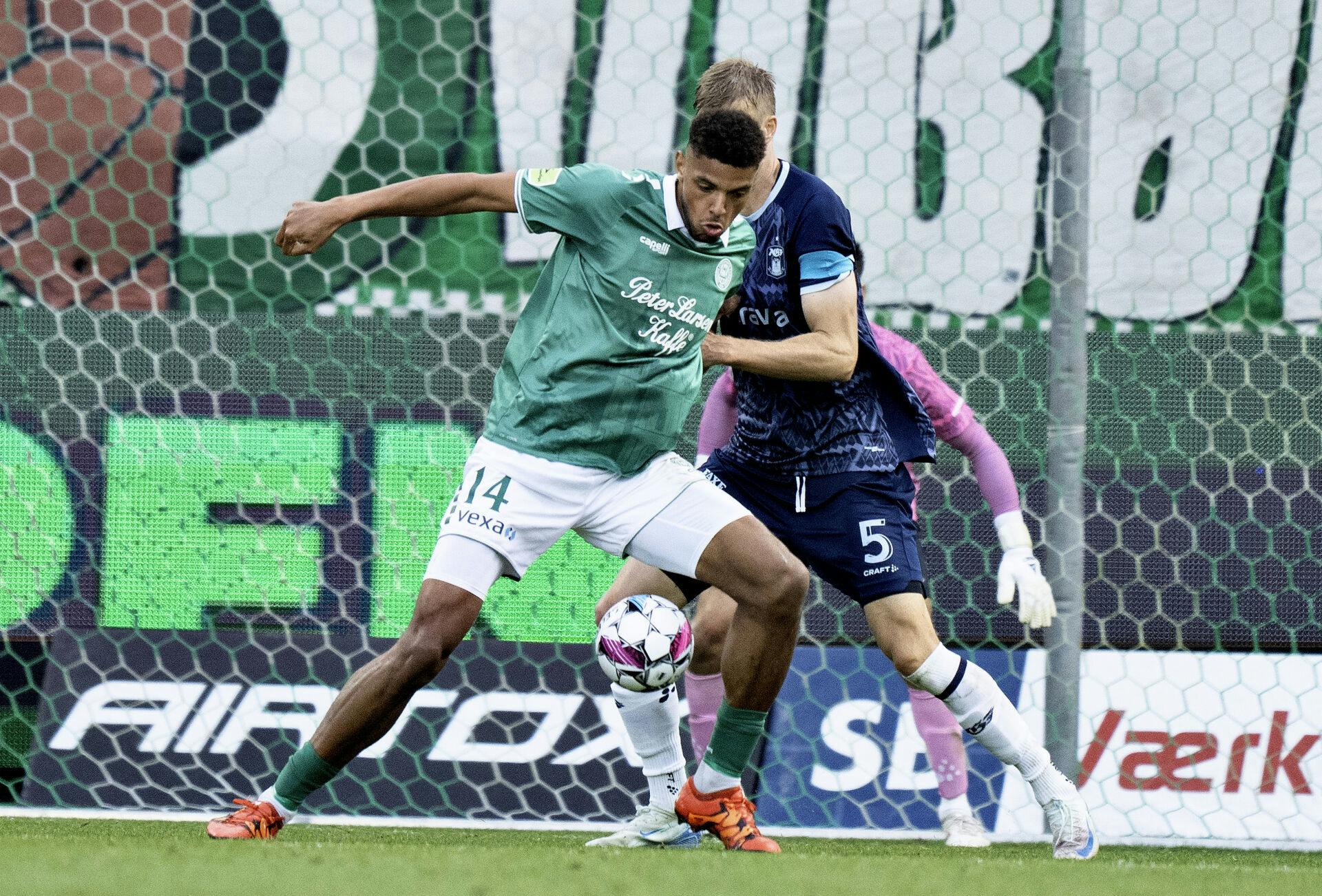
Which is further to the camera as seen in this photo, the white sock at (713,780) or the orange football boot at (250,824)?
the white sock at (713,780)

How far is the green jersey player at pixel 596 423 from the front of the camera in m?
2.66

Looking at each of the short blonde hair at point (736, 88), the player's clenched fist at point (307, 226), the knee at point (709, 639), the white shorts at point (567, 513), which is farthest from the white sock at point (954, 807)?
the player's clenched fist at point (307, 226)

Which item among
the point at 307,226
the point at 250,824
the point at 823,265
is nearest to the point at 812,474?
the point at 823,265

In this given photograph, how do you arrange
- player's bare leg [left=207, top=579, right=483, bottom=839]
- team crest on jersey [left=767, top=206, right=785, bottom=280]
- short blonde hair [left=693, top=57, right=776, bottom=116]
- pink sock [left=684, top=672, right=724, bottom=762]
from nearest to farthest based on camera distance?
player's bare leg [left=207, top=579, right=483, bottom=839] → short blonde hair [left=693, top=57, right=776, bottom=116] → team crest on jersey [left=767, top=206, right=785, bottom=280] → pink sock [left=684, top=672, right=724, bottom=762]

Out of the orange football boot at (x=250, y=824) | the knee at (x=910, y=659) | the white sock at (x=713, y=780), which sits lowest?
the white sock at (x=713, y=780)

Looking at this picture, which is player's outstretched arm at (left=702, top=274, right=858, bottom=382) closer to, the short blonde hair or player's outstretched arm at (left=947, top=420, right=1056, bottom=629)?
the short blonde hair

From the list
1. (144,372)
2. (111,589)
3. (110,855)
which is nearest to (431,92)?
(144,372)

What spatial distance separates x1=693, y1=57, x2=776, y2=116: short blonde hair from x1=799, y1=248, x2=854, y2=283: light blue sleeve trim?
299 mm

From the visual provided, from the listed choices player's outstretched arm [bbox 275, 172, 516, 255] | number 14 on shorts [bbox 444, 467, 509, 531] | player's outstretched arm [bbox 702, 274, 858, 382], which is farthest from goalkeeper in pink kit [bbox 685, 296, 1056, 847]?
player's outstretched arm [bbox 275, 172, 516, 255]

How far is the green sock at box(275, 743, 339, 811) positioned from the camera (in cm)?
269

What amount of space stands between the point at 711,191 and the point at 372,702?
115 cm

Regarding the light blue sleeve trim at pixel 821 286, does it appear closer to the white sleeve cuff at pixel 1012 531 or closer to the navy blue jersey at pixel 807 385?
the navy blue jersey at pixel 807 385

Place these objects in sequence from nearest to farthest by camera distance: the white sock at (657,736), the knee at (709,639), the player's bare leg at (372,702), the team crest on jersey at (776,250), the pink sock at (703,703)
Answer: the player's bare leg at (372,702), the team crest on jersey at (776,250), the white sock at (657,736), the knee at (709,639), the pink sock at (703,703)

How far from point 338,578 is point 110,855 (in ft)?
6.47
